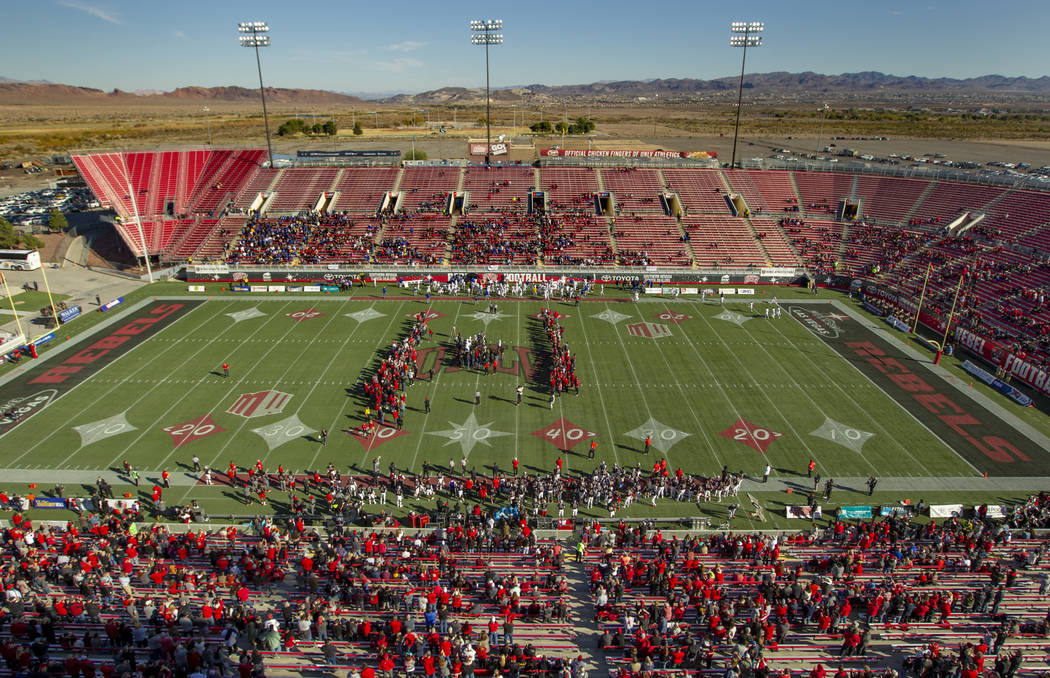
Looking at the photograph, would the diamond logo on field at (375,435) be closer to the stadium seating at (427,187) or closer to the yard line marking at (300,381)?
the yard line marking at (300,381)

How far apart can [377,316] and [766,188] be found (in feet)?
134

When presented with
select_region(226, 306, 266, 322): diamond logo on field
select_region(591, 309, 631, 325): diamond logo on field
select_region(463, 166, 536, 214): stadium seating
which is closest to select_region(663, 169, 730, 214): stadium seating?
select_region(463, 166, 536, 214): stadium seating

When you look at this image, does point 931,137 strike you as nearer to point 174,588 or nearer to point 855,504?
point 855,504

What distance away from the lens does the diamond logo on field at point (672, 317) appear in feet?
121

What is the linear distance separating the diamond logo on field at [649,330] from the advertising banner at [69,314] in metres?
33.7

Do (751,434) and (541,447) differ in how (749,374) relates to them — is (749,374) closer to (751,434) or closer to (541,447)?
(751,434)

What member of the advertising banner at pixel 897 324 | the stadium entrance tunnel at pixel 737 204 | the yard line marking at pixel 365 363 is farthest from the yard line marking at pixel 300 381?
the stadium entrance tunnel at pixel 737 204

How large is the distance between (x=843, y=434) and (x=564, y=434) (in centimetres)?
1155

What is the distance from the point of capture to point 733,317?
1478 inches

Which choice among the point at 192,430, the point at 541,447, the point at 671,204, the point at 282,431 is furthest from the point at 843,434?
the point at 671,204

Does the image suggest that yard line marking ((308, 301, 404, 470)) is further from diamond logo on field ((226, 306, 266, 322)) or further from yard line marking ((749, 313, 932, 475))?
yard line marking ((749, 313, 932, 475))

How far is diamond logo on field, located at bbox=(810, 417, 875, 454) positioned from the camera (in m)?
23.4

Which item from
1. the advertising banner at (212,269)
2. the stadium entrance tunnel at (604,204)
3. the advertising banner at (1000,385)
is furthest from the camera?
the stadium entrance tunnel at (604,204)

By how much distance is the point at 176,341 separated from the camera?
32.7 meters
